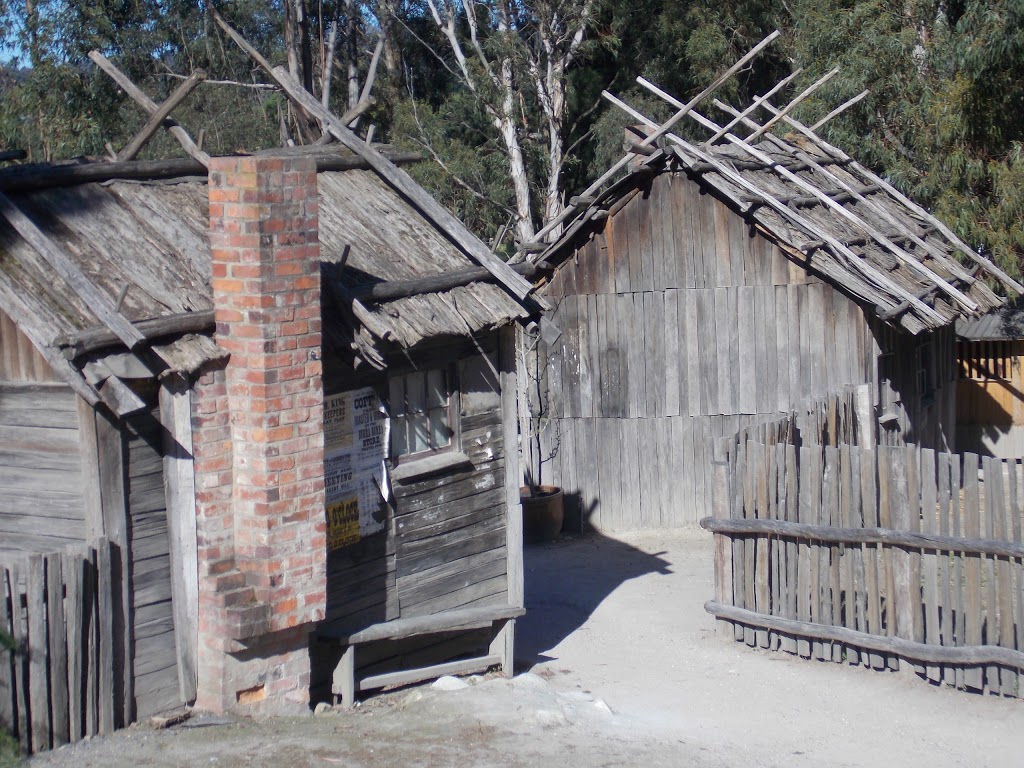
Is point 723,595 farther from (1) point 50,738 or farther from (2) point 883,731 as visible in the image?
(1) point 50,738

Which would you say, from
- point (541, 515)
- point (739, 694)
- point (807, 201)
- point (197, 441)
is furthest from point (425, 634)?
point (807, 201)

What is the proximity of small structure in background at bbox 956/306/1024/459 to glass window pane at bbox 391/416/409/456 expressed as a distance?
41.1ft

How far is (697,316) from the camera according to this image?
1409cm

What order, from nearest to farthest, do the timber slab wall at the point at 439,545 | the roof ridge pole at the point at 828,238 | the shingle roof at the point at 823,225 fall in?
the timber slab wall at the point at 439,545, the roof ridge pole at the point at 828,238, the shingle roof at the point at 823,225

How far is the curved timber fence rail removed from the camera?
8.33 metres

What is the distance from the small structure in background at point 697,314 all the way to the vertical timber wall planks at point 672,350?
0.02 m

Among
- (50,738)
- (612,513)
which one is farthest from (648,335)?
(50,738)

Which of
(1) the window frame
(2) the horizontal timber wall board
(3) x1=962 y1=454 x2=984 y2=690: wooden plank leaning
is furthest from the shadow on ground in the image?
(2) the horizontal timber wall board

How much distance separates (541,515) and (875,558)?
5.83 metres

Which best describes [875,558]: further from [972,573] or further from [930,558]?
[972,573]

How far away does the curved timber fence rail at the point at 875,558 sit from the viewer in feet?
27.3

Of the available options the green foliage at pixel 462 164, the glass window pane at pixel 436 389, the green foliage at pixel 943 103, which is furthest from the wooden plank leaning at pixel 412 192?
the green foliage at pixel 462 164

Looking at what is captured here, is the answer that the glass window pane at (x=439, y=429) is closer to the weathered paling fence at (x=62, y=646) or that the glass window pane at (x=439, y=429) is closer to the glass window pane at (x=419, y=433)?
the glass window pane at (x=419, y=433)

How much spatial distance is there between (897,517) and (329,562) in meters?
4.13
